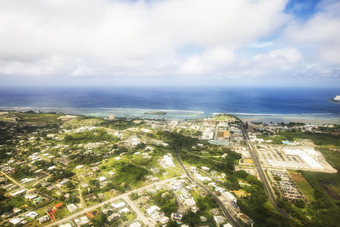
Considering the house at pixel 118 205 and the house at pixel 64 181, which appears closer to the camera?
the house at pixel 118 205

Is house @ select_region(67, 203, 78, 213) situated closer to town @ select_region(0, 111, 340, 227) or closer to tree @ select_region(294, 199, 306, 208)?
town @ select_region(0, 111, 340, 227)

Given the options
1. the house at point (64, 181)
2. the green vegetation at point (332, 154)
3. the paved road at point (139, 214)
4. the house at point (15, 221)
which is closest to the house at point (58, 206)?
the house at point (15, 221)

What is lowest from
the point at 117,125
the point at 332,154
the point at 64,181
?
the point at 64,181

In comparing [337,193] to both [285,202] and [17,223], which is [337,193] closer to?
[285,202]

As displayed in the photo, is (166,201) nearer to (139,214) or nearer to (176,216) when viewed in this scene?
(176,216)

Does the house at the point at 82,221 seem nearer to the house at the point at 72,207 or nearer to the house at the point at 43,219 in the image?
the house at the point at 72,207

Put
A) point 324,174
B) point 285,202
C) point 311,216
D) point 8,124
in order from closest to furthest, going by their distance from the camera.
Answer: point 311,216, point 285,202, point 324,174, point 8,124

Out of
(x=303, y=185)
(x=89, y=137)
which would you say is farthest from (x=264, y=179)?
(x=89, y=137)

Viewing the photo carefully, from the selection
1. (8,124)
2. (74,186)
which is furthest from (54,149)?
(8,124)
